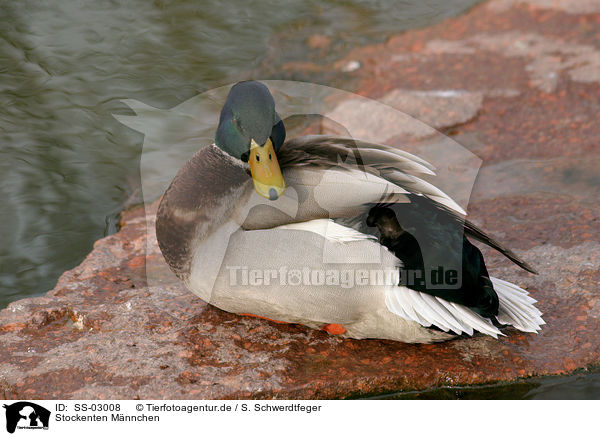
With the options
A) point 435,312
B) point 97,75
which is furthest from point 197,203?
point 97,75

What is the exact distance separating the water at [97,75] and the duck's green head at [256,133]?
168cm

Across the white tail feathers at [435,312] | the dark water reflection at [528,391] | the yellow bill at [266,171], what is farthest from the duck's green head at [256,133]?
the dark water reflection at [528,391]

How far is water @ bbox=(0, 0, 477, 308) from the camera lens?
15.5ft

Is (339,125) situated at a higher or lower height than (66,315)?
higher

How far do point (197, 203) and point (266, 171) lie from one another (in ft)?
1.32

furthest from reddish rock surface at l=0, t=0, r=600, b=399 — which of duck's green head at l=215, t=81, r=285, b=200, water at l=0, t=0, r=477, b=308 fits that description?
duck's green head at l=215, t=81, r=285, b=200

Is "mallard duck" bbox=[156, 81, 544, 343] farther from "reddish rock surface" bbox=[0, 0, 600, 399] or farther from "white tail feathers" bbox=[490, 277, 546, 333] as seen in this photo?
"reddish rock surface" bbox=[0, 0, 600, 399]

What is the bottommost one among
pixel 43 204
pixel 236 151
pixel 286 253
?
pixel 43 204

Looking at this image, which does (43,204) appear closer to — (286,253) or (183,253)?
(183,253)

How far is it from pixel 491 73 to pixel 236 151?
9.40 feet
